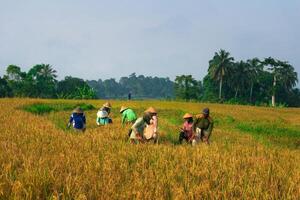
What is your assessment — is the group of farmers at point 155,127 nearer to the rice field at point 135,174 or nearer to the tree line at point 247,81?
the rice field at point 135,174

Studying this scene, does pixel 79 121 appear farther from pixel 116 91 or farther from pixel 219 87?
pixel 116 91

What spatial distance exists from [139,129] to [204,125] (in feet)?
6.58

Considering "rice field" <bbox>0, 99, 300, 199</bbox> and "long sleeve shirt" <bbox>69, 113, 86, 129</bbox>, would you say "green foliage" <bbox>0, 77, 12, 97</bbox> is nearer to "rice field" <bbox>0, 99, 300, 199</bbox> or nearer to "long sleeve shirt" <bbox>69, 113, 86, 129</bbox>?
"long sleeve shirt" <bbox>69, 113, 86, 129</bbox>

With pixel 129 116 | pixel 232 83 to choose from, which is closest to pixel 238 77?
pixel 232 83

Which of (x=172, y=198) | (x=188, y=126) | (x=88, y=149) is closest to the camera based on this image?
(x=172, y=198)

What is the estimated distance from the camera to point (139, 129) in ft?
36.5

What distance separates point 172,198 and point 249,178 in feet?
6.33

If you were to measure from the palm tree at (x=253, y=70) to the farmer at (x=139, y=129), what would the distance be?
65.6 m

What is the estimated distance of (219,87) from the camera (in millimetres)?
79812

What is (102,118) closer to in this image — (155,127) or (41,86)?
(155,127)

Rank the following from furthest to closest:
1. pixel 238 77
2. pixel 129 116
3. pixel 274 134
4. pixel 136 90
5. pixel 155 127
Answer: pixel 136 90 → pixel 238 77 → pixel 274 134 → pixel 129 116 → pixel 155 127

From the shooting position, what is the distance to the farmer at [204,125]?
40.0ft

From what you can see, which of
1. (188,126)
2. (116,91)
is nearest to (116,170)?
(188,126)

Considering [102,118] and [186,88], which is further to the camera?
[186,88]
